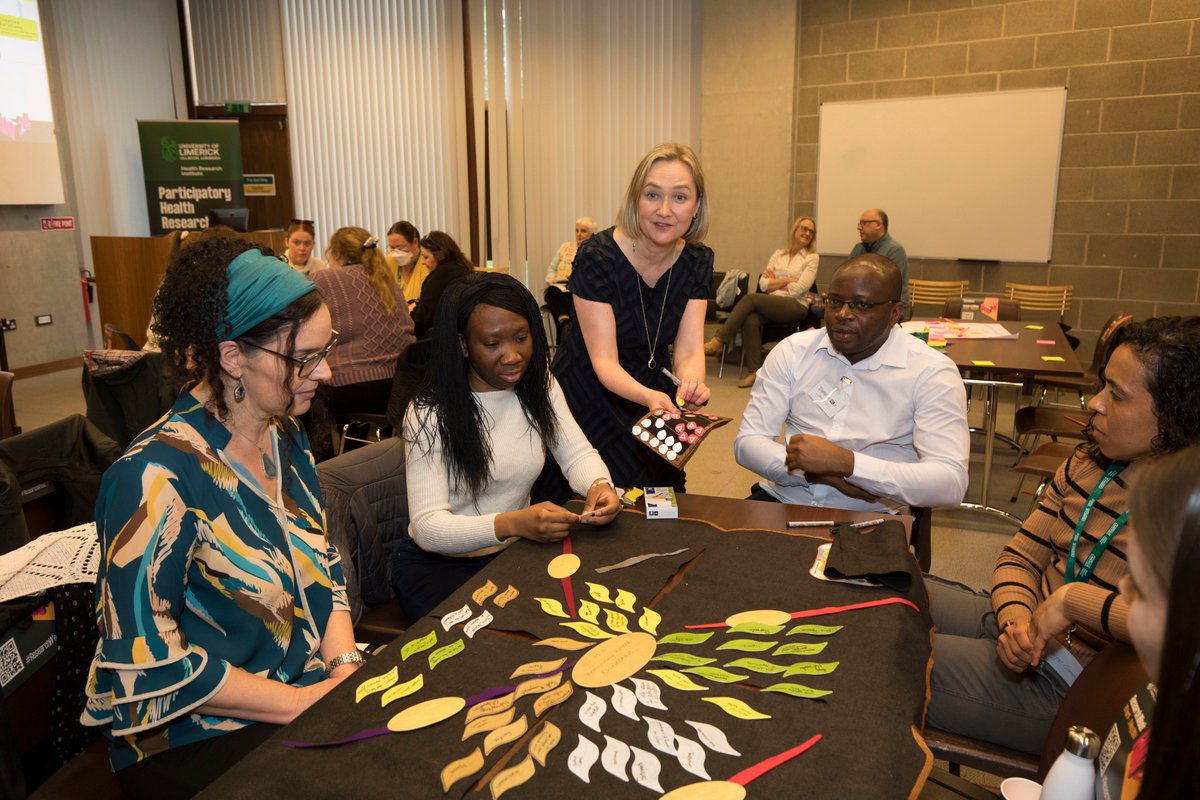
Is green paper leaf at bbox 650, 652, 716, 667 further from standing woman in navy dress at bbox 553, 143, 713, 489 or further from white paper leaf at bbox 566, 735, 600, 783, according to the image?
standing woman in navy dress at bbox 553, 143, 713, 489

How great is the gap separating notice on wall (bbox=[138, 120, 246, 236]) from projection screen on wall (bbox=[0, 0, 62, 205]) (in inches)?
35.8

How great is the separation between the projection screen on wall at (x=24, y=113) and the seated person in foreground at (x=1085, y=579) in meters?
8.24

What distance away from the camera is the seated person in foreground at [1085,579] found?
160 centimetres

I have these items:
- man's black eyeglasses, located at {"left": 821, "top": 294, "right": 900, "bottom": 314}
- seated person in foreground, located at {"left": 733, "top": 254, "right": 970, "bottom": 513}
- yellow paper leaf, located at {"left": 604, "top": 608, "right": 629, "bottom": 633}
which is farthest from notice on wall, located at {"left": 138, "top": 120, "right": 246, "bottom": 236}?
yellow paper leaf, located at {"left": 604, "top": 608, "right": 629, "bottom": 633}

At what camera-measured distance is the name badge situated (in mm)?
2459

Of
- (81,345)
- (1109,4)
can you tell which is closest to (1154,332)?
(1109,4)

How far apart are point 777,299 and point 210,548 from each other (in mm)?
6488

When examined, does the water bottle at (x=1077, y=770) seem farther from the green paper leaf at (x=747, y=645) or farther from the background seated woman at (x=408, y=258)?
the background seated woman at (x=408, y=258)

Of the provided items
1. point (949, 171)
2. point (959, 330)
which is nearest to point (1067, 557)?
point (959, 330)

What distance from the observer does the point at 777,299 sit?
24.2ft

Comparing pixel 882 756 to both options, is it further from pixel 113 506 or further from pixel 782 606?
pixel 113 506

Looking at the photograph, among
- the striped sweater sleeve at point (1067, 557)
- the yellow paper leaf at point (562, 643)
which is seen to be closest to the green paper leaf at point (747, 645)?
the yellow paper leaf at point (562, 643)

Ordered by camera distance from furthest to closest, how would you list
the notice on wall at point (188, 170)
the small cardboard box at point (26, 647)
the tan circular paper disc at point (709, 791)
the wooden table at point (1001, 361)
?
1. the notice on wall at point (188, 170)
2. the wooden table at point (1001, 361)
3. the small cardboard box at point (26, 647)
4. the tan circular paper disc at point (709, 791)

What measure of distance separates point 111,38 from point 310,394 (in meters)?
9.28
